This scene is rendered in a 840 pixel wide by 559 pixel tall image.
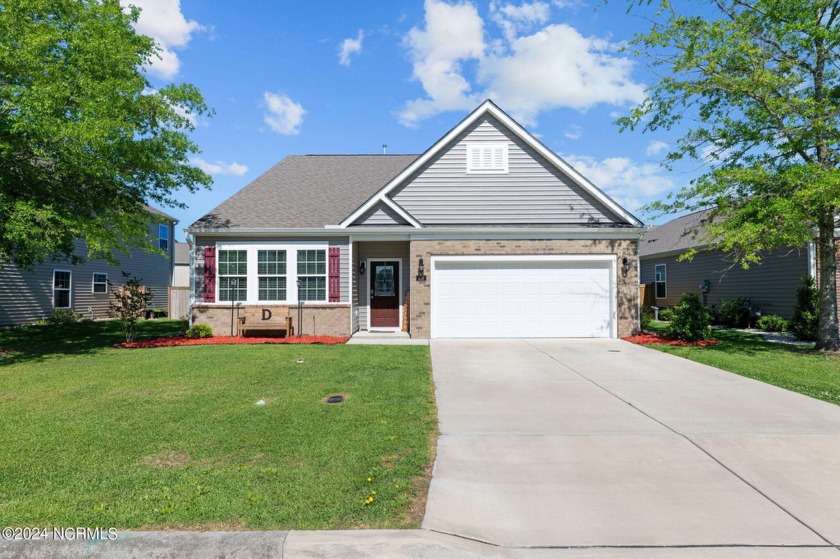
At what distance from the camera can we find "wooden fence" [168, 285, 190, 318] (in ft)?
74.8

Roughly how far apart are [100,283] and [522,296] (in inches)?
813

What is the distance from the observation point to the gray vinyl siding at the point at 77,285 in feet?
60.5

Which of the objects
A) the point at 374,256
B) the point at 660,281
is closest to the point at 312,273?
the point at 374,256

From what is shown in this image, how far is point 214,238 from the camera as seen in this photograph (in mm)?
14602

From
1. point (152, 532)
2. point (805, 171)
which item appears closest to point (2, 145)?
point (152, 532)

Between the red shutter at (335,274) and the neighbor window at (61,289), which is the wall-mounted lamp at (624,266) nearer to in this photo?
the red shutter at (335,274)

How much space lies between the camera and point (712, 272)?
65.5ft

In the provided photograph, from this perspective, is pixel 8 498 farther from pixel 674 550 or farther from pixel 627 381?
pixel 627 381

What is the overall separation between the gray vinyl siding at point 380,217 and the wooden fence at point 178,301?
12871 mm

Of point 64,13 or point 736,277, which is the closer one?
point 64,13

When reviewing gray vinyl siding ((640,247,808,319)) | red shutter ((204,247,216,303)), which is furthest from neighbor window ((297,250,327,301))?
gray vinyl siding ((640,247,808,319))

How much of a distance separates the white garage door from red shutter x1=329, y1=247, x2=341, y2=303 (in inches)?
113

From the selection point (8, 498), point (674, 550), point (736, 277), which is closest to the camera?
point (674, 550)

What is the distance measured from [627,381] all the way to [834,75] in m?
10.6
